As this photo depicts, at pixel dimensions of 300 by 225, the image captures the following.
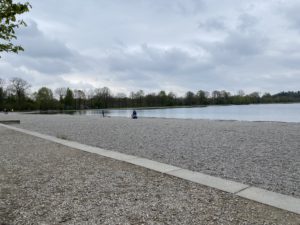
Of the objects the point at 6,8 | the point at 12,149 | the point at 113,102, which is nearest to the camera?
the point at 6,8

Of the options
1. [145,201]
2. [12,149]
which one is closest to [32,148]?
[12,149]

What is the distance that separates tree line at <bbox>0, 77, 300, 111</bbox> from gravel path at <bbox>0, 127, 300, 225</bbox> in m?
70.7

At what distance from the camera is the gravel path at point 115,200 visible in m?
3.13

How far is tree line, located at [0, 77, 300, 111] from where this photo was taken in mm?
75444

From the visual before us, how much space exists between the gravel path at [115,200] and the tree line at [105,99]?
70.7 m

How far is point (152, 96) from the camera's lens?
112875 millimetres

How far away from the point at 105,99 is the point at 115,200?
105 metres

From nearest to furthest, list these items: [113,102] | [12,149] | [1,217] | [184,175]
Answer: [1,217], [184,175], [12,149], [113,102]

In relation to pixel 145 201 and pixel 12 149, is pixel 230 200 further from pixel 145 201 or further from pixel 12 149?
pixel 12 149

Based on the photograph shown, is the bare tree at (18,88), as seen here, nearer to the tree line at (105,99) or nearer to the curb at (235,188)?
the tree line at (105,99)

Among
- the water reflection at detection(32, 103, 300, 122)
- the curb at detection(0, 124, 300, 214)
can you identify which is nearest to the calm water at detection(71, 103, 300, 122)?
the water reflection at detection(32, 103, 300, 122)

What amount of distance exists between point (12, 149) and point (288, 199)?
8.26 metres

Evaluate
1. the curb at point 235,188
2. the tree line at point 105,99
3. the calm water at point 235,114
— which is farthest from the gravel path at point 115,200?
the tree line at point 105,99

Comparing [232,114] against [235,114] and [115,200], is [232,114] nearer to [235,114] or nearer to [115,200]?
[235,114]
